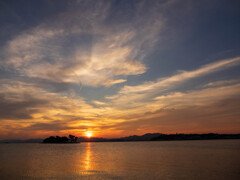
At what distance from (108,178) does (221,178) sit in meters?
18.9

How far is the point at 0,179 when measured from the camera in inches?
1267

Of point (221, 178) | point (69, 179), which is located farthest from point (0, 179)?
point (221, 178)

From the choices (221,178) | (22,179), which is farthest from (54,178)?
(221,178)

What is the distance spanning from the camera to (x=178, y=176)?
34.6m

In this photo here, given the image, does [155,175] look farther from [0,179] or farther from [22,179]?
[0,179]

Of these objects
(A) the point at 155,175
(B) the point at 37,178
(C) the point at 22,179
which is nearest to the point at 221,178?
(A) the point at 155,175

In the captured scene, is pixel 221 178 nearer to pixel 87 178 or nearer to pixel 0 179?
pixel 87 178

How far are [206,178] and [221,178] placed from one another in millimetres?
2352

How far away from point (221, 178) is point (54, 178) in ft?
92.8

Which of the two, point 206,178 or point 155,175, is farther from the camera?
point 155,175

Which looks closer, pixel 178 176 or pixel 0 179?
pixel 0 179

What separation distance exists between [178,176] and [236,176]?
31.5 feet

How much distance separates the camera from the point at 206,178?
109 ft

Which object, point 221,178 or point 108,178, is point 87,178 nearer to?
point 108,178
